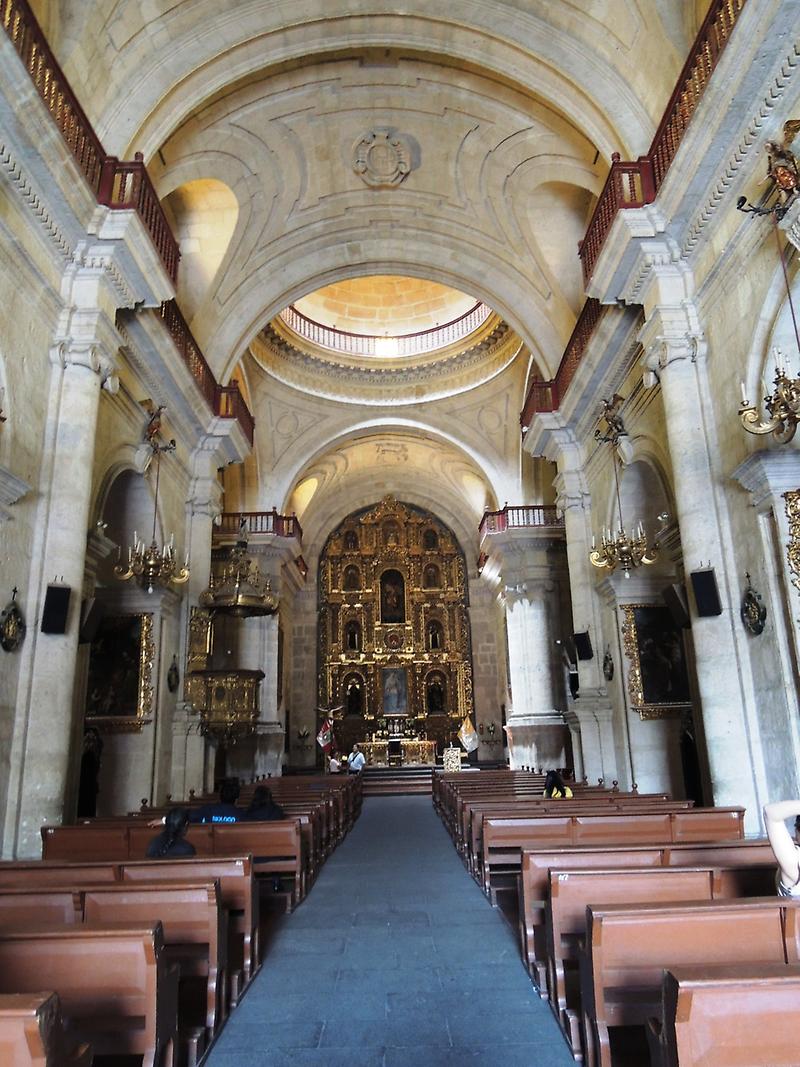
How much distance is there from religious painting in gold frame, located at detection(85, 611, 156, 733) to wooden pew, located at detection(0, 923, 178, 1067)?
A: 802 cm

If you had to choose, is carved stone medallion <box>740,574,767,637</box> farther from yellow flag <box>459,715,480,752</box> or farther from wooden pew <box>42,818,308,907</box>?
yellow flag <box>459,715,480,752</box>

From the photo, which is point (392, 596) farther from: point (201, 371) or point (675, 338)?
point (675, 338)

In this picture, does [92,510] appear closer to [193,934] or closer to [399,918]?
[399,918]

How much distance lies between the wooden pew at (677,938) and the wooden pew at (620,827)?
286 centimetres

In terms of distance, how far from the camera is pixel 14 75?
5.88 meters

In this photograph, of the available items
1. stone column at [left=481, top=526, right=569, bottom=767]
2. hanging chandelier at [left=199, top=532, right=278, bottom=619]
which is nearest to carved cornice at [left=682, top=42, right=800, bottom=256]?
hanging chandelier at [left=199, top=532, right=278, bottom=619]

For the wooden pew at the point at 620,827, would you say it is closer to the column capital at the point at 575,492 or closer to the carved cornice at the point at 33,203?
the carved cornice at the point at 33,203

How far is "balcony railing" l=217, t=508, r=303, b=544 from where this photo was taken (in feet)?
60.2

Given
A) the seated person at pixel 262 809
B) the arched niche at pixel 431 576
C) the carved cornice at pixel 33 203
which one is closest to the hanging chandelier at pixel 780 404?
the seated person at pixel 262 809

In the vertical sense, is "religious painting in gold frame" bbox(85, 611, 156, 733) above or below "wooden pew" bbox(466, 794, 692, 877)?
above

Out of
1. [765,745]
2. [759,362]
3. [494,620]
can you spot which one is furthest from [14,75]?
[494,620]

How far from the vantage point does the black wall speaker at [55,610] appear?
6793 mm

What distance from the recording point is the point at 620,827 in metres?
5.81

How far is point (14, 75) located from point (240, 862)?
19.7 feet
